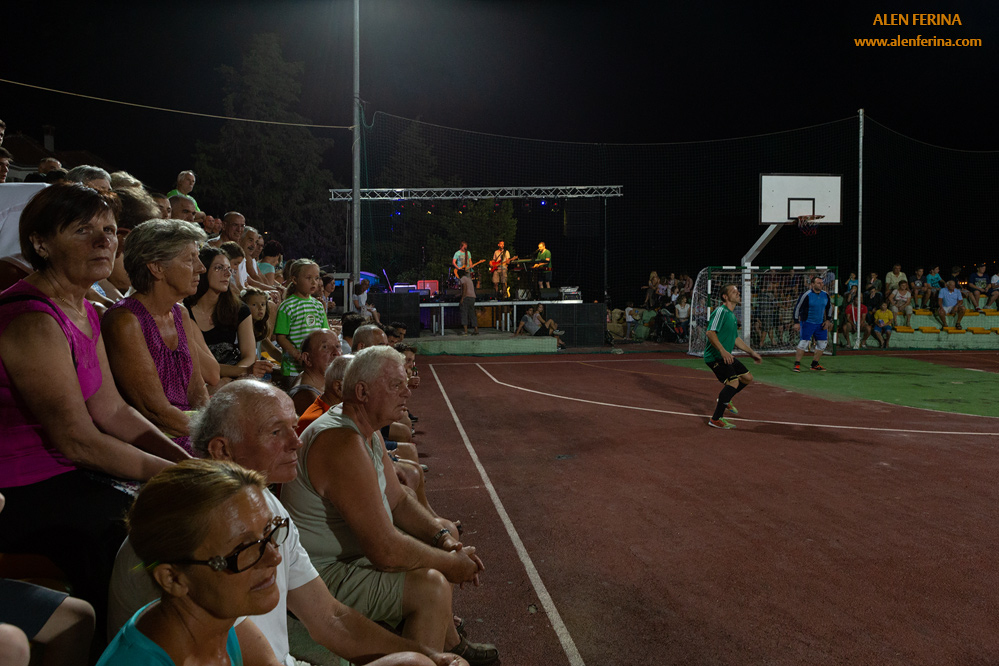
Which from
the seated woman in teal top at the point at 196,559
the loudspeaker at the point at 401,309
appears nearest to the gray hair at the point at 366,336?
the seated woman in teal top at the point at 196,559

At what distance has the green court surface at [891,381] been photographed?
12078mm

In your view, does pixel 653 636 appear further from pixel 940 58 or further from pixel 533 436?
pixel 940 58

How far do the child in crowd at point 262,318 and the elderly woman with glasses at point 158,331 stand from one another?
2.34 metres

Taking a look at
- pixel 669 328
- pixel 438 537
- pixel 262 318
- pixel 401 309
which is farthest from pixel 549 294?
pixel 438 537

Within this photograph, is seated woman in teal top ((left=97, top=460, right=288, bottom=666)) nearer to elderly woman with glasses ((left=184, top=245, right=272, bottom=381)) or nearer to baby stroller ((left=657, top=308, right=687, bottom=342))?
elderly woman with glasses ((left=184, top=245, right=272, bottom=381))

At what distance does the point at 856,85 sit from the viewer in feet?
93.0

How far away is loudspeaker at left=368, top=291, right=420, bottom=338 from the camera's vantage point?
20719 millimetres

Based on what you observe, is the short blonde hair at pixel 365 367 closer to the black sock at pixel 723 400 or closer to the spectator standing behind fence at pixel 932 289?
the black sock at pixel 723 400

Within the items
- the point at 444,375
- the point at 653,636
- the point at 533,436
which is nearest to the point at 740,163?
the point at 444,375

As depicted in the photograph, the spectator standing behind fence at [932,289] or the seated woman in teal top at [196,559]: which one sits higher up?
the spectator standing behind fence at [932,289]

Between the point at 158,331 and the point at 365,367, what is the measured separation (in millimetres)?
928

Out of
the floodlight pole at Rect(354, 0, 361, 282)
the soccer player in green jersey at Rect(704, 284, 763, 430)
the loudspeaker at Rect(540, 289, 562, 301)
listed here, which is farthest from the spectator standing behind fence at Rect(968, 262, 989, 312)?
the floodlight pole at Rect(354, 0, 361, 282)

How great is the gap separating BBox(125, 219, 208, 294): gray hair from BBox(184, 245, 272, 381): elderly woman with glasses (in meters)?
1.49

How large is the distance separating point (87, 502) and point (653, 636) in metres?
2.90
